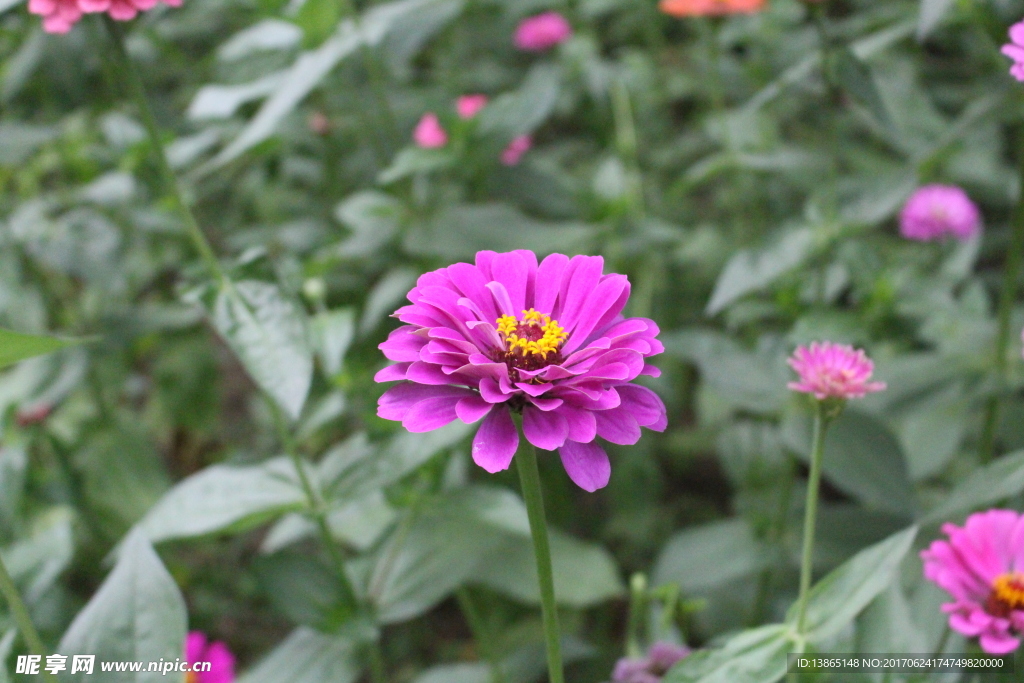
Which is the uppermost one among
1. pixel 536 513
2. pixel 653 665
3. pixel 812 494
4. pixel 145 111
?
pixel 145 111

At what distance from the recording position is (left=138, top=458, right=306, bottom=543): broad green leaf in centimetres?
87

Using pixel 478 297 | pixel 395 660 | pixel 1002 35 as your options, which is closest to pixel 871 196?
pixel 1002 35

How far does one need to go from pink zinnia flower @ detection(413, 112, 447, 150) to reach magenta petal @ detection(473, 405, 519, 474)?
85cm

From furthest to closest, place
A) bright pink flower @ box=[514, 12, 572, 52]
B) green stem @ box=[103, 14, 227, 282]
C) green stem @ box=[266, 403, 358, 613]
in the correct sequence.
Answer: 1. bright pink flower @ box=[514, 12, 572, 52]
2. green stem @ box=[266, 403, 358, 613]
3. green stem @ box=[103, 14, 227, 282]

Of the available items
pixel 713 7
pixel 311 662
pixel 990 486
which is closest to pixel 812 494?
pixel 990 486

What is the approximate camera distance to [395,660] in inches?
53.1

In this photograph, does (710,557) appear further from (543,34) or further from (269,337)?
(543,34)

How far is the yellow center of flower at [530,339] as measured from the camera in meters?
0.53

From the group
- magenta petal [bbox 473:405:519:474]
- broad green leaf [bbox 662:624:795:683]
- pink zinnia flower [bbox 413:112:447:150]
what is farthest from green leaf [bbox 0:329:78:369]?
pink zinnia flower [bbox 413:112:447:150]

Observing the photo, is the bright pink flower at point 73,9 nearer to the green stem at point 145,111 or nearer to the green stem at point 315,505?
the green stem at point 145,111

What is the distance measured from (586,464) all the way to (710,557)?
769 mm

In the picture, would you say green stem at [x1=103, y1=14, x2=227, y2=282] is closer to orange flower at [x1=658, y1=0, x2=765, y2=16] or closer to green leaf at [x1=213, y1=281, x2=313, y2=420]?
green leaf at [x1=213, y1=281, x2=313, y2=420]

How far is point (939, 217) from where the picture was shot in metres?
1.29

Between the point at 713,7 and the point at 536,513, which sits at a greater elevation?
the point at 713,7
